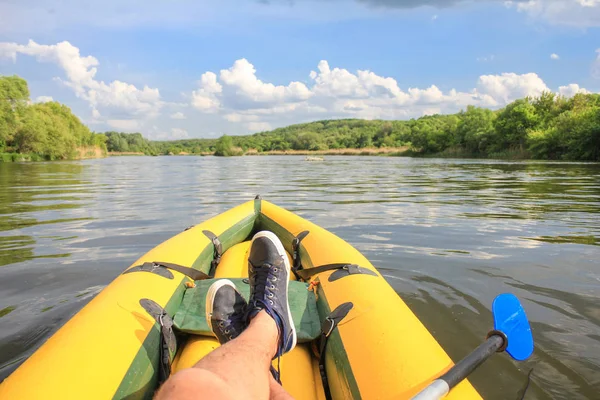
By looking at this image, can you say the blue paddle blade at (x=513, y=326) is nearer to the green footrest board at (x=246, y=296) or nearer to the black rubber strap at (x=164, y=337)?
the green footrest board at (x=246, y=296)

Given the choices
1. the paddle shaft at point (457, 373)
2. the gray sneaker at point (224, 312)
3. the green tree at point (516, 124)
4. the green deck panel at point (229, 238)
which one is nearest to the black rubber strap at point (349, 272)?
the gray sneaker at point (224, 312)

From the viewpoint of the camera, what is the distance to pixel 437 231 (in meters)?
5.86

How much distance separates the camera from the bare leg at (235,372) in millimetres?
1155

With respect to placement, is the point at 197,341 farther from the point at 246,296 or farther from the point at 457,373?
the point at 457,373

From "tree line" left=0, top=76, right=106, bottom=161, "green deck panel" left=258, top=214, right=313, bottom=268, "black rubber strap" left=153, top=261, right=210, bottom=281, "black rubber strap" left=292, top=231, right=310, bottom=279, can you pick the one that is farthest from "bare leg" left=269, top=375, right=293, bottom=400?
"tree line" left=0, top=76, right=106, bottom=161

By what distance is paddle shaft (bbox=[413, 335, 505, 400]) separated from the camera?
4.30 feet

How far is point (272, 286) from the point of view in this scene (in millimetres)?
2164

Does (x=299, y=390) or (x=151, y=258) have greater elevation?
(x=151, y=258)

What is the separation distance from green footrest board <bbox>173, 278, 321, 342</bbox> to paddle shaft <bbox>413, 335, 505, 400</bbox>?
2.62ft

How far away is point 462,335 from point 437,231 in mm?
3231

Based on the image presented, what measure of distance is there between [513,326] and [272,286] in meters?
1.15

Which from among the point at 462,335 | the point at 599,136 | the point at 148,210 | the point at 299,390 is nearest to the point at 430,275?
the point at 462,335

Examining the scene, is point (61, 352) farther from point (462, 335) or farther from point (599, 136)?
point (599, 136)

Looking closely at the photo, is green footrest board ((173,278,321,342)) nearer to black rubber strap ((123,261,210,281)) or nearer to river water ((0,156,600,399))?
black rubber strap ((123,261,210,281))
